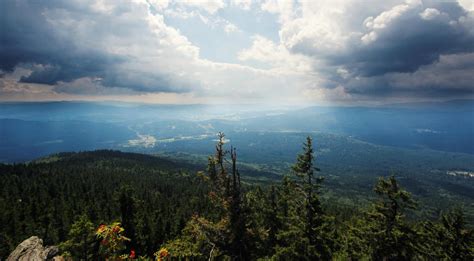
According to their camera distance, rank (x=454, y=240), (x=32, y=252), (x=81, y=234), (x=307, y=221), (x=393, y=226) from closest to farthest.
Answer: (x=32, y=252) → (x=393, y=226) → (x=307, y=221) → (x=454, y=240) → (x=81, y=234)

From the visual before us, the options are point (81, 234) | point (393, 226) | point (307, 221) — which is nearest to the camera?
point (393, 226)

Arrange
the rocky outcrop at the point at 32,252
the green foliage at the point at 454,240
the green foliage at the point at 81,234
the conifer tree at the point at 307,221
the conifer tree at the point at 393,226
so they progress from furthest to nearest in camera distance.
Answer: the green foliage at the point at 81,234, the green foliage at the point at 454,240, the conifer tree at the point at 307,221, the conifer tree at the point at 393,226, the rocky outcrop at the point at 32,252

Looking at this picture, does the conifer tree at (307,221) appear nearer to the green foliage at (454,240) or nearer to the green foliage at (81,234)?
the green foliage at (454,240)

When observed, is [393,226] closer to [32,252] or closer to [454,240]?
[454,240]

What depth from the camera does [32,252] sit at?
2122 centimetres

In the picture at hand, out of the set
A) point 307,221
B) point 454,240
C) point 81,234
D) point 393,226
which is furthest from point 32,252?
point 454,240

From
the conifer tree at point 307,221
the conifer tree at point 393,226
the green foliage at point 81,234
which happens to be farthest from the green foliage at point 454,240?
the green foliage at point 81,234

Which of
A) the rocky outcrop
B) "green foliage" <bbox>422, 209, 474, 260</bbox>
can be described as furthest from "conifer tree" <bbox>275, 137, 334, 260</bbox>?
the rocky outcrop

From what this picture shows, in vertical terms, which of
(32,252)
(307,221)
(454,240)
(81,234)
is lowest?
(454,240)

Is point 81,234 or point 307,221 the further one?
point 81,234

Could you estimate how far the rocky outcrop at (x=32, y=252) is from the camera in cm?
2053

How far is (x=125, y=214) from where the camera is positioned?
192ft

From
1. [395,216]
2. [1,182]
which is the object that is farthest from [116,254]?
[1,182]

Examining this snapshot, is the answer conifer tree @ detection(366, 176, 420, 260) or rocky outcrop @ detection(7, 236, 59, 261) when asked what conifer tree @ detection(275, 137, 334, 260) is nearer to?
conifer tree @ detection(366, 176, 420, 260)
